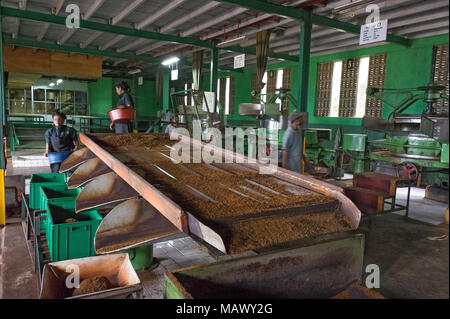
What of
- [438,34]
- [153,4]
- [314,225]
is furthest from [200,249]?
[438,34]

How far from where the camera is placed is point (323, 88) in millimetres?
11156

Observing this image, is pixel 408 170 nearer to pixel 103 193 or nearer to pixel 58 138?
pixel 103 193

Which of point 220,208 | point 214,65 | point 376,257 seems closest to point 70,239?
point 220,208

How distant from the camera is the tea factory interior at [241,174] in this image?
1917 millimetres

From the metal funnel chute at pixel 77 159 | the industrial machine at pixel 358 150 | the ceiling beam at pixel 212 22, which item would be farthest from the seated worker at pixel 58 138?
the industrial machine at pixel 358 150

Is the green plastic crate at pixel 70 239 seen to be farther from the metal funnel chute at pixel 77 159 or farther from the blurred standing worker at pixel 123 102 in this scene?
the blurred standing worker at pixel 123 102

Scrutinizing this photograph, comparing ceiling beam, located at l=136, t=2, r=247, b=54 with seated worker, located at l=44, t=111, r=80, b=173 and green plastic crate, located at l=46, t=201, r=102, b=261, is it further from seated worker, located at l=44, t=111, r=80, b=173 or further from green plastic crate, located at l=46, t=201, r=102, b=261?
green plastic crate, located at l=46, t=201, r=102, b=261

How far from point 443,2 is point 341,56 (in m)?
4.29

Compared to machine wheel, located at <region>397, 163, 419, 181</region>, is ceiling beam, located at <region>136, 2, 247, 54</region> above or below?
above

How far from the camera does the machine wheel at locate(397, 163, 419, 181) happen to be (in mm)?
6604

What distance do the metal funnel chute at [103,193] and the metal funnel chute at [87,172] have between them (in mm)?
561

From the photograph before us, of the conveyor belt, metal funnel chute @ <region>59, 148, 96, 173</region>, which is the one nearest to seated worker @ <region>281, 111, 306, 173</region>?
the conveyor belt

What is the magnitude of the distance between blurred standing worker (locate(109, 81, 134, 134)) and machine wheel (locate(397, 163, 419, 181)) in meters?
5.46

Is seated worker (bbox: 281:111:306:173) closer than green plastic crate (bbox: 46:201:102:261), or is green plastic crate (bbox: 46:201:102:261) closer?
green plastic crate (bbox: 46:201:102:261)
